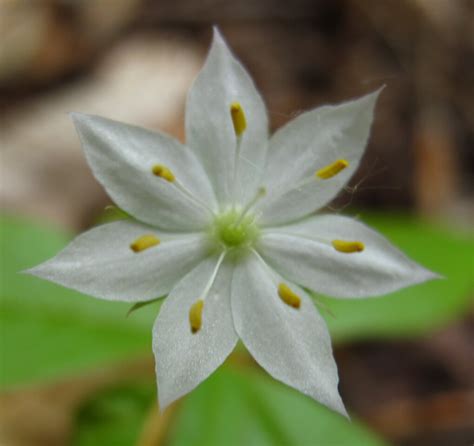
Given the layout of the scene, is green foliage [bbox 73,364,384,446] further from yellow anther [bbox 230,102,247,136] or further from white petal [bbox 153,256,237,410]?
yellow anther [bbox 230,102,247,136]

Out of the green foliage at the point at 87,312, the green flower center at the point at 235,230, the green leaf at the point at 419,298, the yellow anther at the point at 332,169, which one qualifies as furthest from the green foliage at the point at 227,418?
the yellow anther at the point at 332,169

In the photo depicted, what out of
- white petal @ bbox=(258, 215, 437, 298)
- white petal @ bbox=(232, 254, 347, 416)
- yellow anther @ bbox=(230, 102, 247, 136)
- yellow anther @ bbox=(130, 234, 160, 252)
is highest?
yellow anther @ bbox=(230, 102, 247, 136)

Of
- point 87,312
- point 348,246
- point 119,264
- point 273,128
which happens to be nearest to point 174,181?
point 119,264

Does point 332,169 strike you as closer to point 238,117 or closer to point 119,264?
point 238,117

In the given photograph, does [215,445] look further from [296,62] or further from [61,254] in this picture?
[296,62]

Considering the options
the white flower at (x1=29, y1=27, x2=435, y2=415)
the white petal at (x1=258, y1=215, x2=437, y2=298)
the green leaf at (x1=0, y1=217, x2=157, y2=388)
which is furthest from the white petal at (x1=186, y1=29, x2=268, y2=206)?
the green leaf at (x1=0, y1=217, x2=157, y2=388)

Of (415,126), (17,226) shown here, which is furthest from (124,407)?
(415,126)
